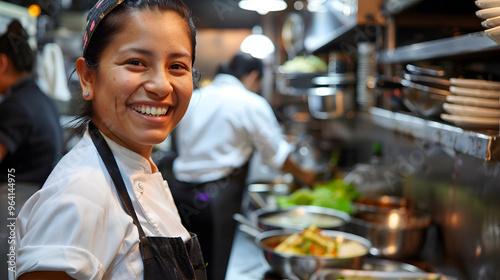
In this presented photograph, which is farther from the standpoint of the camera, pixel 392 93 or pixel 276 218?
pixel 276 218

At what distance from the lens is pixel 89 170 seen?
79 cm

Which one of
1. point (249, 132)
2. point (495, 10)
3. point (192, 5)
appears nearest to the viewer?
point (192, 5)

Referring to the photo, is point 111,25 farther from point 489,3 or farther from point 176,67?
point 489,3

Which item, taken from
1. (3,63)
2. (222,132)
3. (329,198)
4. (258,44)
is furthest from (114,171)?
(258,44)

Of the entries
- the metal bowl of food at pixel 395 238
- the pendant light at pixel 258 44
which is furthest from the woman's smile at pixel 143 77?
the pendant light at pixel 258 44

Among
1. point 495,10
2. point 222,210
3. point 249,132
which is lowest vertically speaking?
point 222,210

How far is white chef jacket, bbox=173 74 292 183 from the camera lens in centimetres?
335

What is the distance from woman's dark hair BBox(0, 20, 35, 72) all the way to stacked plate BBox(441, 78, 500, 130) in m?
1.36

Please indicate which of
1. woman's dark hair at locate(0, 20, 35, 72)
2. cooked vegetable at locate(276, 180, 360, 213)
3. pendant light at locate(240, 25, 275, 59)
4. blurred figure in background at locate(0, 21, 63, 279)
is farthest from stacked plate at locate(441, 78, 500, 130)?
pendant light at locate(240, 25, 275, 59)

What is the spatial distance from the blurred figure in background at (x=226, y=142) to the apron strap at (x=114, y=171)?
7.79 feet

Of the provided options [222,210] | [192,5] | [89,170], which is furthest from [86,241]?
[222,210]

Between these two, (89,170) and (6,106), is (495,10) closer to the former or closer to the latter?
(89,170)

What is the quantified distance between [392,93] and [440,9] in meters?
0.48

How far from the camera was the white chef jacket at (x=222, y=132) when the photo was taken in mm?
3352
